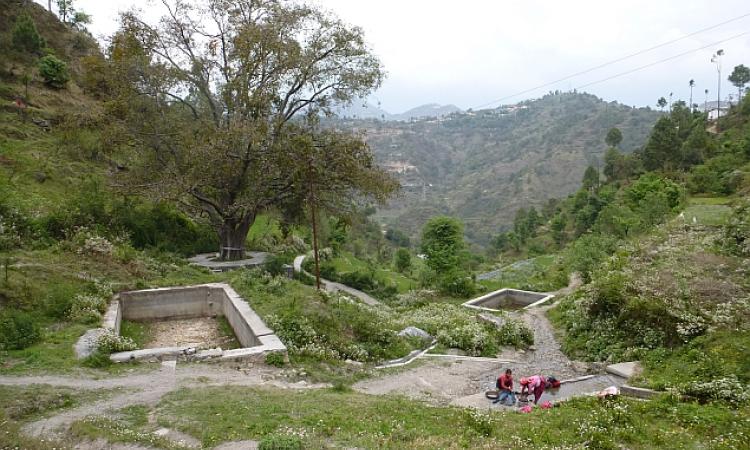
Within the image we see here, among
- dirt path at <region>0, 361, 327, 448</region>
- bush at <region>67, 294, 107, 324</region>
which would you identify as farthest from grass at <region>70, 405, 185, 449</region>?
bush at <region>67, 294, 107, 324</region>

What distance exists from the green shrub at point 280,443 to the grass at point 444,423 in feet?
0.78

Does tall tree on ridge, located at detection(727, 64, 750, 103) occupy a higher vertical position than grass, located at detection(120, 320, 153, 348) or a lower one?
higher

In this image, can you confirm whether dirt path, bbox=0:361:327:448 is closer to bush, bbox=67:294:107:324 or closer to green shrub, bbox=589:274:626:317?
bush, bbox=67:294:107:324

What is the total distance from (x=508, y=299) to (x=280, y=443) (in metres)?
19.7

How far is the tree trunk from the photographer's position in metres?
Answer: 22.3

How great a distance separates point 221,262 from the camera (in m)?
21.7

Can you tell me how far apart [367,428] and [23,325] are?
309 inches

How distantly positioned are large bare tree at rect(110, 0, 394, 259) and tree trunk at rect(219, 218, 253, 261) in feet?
0.16

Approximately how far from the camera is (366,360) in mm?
11641

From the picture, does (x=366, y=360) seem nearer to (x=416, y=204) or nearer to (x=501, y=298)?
(x=501, y=298)

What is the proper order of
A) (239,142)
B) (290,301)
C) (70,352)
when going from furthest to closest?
Answer: 1. (239,142)
2. (290,301)
3. (70,352)

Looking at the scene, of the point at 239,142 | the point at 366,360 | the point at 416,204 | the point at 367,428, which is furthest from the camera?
the point at 416,204

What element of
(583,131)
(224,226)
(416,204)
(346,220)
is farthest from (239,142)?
(583,131)

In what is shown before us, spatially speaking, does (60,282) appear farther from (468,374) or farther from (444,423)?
(444,423)
